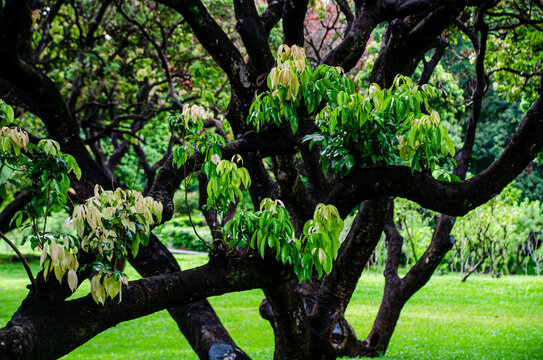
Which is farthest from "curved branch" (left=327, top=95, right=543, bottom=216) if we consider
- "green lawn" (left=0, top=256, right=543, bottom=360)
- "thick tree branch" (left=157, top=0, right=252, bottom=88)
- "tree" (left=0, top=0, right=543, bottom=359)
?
"green lawn" (left=0, top=256, right=543, bottom=360)

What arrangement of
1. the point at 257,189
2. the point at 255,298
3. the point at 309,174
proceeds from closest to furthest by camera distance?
the point at 257,189
the point at 309,174
the point at 255,298

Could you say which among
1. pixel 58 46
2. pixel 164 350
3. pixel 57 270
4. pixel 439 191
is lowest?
pixel 164 350

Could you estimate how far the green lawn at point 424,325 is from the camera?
8836mm

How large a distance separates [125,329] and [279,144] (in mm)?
8778

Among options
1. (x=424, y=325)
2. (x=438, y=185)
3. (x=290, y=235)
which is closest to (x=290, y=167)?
(x=438, y=185)

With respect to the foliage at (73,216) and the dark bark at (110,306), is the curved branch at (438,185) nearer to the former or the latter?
the dark bark at (110,306)

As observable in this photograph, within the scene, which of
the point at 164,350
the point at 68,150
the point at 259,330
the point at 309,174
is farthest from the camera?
the point at 259,330

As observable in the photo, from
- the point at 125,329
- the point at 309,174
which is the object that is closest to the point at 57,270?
the point at 309,174

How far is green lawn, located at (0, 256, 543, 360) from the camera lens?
8.84 m

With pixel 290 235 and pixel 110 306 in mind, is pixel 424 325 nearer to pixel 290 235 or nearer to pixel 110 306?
pixel 290 235

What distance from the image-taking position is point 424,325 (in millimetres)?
11227

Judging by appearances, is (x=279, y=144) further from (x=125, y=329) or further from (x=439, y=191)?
(x=125, y=329)

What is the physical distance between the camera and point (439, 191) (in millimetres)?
3846

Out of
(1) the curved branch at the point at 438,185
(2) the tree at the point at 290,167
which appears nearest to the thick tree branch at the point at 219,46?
(2) the tree at the point at 290,167
